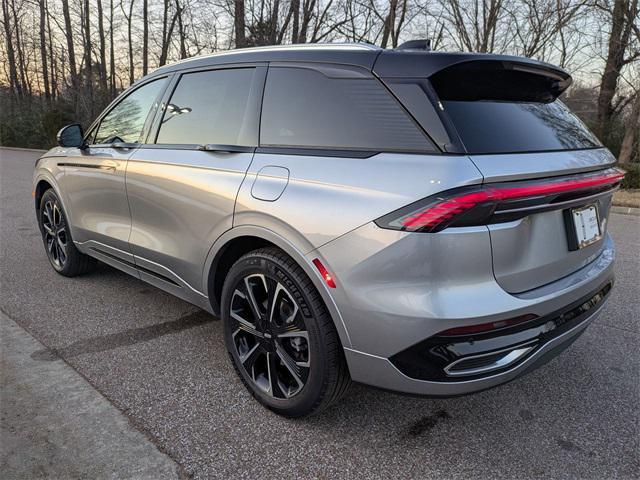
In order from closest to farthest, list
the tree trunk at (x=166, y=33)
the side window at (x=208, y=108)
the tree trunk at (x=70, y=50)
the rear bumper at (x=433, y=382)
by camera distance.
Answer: the rear bumper at (x=433, y=382) < the side window at (x=208, y=108) < the tree trunk at (x=166, y=33) < the tree trunk at (x=70, y=50)

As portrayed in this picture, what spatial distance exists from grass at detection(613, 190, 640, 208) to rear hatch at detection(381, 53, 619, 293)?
7.60 meters

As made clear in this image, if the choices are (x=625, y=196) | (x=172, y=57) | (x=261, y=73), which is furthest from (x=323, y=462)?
(x=172, y=57)

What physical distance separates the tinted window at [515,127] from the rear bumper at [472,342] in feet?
1.90

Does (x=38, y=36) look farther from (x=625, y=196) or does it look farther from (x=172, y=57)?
(x=625, y=196)

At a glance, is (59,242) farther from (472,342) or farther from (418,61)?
(472,342)

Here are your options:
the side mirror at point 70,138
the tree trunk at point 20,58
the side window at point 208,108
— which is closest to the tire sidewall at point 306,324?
the side window at point 208,108

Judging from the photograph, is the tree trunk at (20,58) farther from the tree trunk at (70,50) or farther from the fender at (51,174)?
the fender at (51,174)

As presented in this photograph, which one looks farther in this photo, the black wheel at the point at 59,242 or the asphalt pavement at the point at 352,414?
the black wheel at the point at 59,242

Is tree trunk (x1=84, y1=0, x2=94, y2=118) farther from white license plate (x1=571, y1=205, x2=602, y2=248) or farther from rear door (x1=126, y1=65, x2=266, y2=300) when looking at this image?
Result: white license plate (x1=571, y1=205, x2=602, y2=248)

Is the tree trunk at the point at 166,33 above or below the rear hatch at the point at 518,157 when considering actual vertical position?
above

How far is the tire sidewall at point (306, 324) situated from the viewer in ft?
6.96

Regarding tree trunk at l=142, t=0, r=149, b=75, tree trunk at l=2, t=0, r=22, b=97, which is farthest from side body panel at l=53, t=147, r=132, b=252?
tree trunk at l=2, t=0, r=22, b=97

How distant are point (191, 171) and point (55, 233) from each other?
8.11ft

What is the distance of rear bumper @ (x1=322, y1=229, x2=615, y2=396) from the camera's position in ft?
5.94
